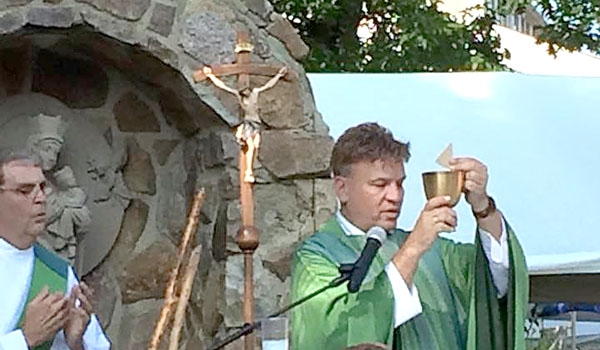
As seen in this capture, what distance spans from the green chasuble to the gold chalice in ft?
0.65

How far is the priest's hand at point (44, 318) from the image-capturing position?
3383mm

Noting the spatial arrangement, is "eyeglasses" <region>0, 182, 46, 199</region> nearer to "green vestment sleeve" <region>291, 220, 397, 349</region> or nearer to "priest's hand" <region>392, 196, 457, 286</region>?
"green vestment sleeve" <region>291, 220, 397, 349</region>

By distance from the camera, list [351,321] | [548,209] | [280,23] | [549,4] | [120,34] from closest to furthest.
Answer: [351,321] → [120,34] → [280,23] → [548,209] → [549,4]

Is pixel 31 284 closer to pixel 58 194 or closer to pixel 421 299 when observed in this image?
pixel 58 194

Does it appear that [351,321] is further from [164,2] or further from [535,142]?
[535,142]

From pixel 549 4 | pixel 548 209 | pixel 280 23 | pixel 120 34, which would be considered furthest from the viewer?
pixel 549 4

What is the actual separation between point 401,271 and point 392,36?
6915 mm

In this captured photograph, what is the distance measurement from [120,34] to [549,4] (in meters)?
6.46

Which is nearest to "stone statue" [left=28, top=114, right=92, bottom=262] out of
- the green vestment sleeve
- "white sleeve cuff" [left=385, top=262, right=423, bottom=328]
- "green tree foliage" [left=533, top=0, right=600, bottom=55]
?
the green vestment sleeve

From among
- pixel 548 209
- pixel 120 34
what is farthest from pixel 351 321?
pixel 548 209

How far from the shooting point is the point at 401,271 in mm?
2799

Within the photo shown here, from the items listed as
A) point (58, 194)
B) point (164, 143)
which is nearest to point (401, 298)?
point (58, 194)

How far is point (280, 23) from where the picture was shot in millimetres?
4695

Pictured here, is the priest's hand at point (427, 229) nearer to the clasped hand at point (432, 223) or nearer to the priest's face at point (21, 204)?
the clasped hand at point (432, 223)
